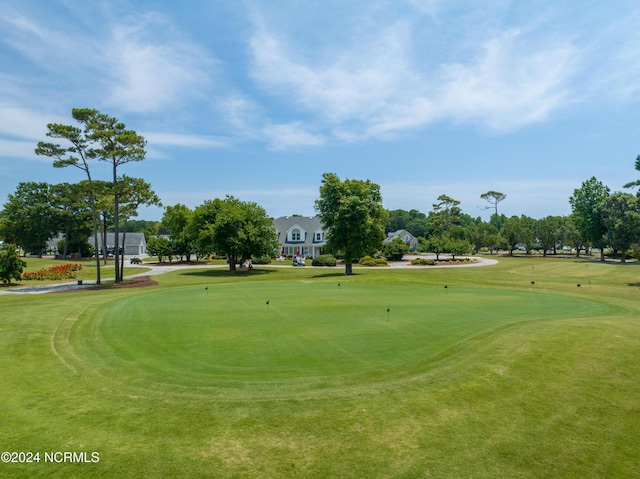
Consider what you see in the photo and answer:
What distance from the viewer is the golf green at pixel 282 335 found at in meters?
12.4

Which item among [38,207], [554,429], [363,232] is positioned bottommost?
[554,429]

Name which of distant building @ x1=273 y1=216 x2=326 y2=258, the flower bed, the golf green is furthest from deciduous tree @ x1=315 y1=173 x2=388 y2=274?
distant building @ x1=273 y1=216 x2=326 y2=258

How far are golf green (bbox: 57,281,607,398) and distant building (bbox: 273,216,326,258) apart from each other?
236 ft

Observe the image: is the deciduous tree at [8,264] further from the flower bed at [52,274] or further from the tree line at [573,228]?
the tree line at [573,228]

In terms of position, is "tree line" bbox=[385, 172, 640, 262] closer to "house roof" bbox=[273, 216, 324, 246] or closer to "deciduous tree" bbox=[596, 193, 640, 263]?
"deciduous tree" bbox=[596, 193, 640, 263]

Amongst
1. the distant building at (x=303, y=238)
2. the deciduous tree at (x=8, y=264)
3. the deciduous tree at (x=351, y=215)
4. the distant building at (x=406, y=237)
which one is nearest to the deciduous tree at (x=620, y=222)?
the deciduous tree at (x=351, y=215)

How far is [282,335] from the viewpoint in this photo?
16.7m

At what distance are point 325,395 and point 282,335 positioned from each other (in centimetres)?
632

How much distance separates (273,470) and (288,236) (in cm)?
9586

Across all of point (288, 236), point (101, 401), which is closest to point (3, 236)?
point (288, 236)

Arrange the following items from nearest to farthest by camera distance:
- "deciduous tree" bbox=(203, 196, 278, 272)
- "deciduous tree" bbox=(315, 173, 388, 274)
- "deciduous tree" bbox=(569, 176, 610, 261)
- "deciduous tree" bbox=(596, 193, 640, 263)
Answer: "deciduous tree" bbox=(315, 173, 388, 274), "deciduous tree" bbox=(203, 196, 278, 272), "deciduous tree" bbox=(596, 193, 640, 263), "deciduous tree" bbox=(569, 176, 610, 261)

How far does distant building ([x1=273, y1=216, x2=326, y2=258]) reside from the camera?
100562 millimetres

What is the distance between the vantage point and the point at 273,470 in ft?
24.3

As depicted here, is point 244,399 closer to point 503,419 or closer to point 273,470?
point 273,470
